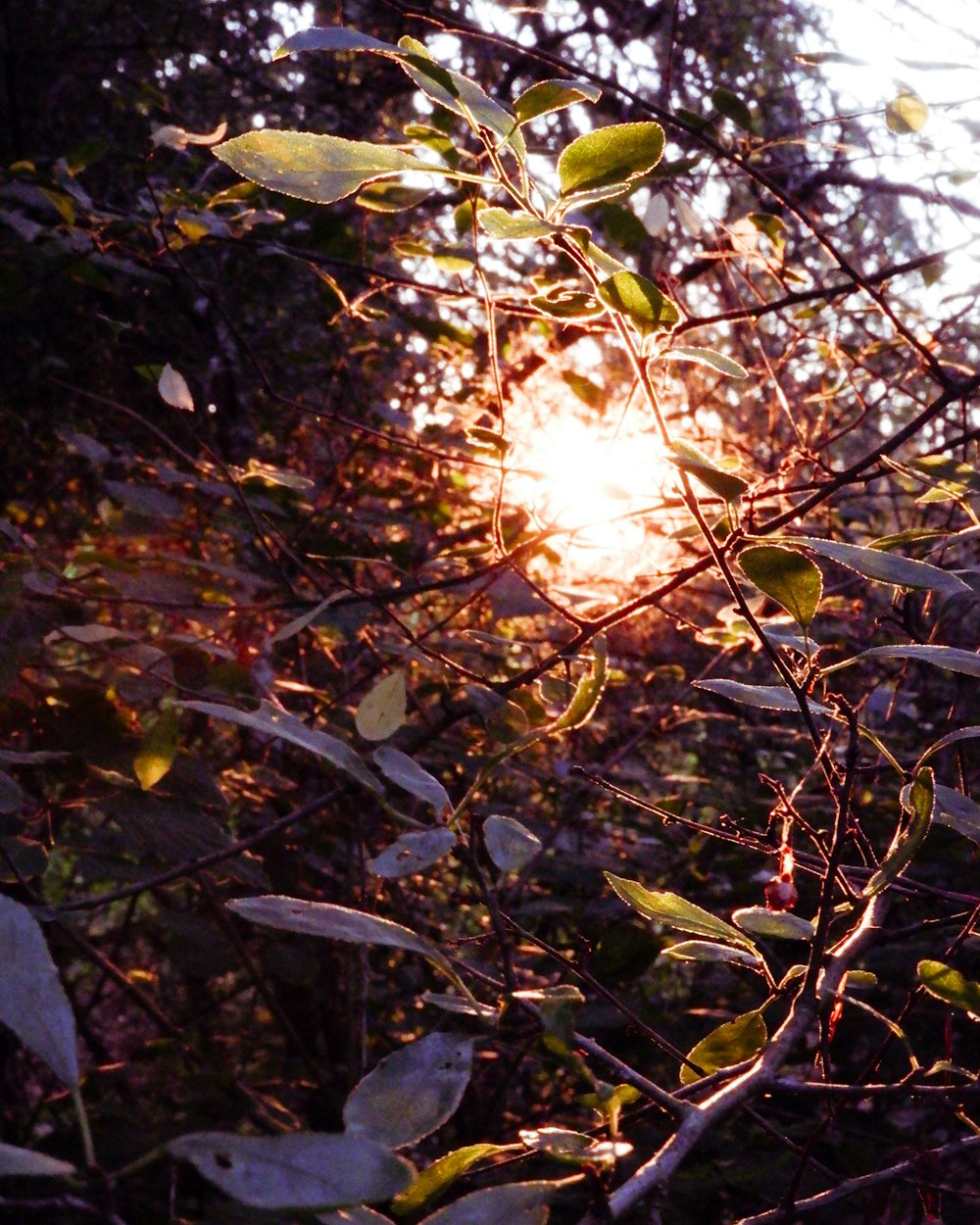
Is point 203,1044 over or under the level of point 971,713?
under

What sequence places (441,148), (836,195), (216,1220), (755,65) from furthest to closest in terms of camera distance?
(755,65) < (836,195) < (441,148) < (216,1220)

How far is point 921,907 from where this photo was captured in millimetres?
1337

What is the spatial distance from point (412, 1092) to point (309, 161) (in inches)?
13.7

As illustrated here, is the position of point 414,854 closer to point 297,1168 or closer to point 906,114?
point 297,1168

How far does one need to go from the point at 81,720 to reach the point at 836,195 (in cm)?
174

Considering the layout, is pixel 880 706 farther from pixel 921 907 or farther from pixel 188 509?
pixel 188 509

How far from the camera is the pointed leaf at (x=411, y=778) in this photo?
0.51 meters

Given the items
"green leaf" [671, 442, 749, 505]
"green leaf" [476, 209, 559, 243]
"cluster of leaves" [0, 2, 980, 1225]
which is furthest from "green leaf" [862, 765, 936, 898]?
"green leaf" [476, 209, 559, 243]

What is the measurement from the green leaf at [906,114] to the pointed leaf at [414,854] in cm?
72

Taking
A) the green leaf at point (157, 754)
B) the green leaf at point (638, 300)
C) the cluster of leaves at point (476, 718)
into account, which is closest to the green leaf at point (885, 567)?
the cluster of leaves at point (476, 718)

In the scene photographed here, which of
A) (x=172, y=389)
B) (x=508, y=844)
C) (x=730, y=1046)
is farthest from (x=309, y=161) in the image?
(x=172, y=389)

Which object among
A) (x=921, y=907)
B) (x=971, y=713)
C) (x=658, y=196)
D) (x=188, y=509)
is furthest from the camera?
(x=188, y=509)

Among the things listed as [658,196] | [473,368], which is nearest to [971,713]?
[658,196]

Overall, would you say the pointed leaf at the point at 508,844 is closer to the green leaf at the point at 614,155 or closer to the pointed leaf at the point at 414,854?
the pointed leaf at the point at 414,854
